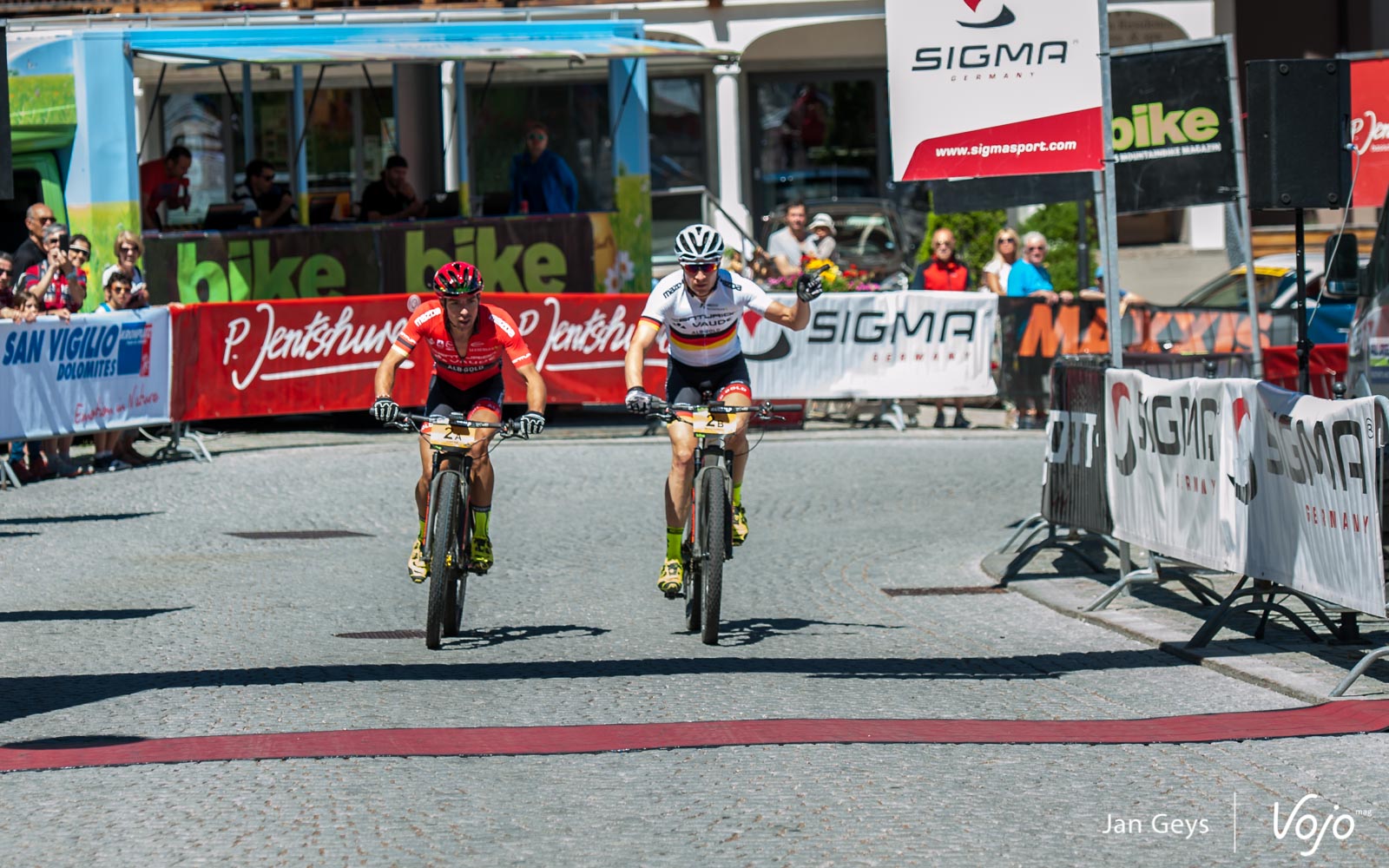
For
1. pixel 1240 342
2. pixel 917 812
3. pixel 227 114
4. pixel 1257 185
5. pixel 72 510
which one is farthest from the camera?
pixel 227 114

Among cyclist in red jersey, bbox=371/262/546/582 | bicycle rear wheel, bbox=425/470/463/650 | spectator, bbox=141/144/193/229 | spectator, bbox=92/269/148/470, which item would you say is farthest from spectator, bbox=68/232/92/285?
bicycle rear wheel, bbox=425/470/463/650

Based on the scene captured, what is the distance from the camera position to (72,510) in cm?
1481

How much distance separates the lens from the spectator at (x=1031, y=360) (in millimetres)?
20500

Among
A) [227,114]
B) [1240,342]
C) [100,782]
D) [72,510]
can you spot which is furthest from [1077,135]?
[227,114]

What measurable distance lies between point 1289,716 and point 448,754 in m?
3.19

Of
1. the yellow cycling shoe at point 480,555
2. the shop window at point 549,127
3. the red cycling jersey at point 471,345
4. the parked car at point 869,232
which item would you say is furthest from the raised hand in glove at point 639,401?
the shop window at point 549,127

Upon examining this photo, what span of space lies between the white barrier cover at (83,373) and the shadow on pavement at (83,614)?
5715 millimetres

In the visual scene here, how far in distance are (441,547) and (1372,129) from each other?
341 inches

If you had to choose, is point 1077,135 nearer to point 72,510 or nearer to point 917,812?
point 917,812

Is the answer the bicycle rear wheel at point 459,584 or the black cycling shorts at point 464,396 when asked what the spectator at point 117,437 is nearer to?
the black cycling shorts at point 464,396

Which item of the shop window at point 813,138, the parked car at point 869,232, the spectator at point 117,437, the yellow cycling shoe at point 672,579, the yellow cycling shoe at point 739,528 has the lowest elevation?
the yellow cycling shoe at point 672,579

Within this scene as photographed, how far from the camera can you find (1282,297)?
2258cm

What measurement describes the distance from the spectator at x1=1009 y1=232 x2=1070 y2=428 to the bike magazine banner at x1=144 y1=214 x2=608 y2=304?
14.6 ft

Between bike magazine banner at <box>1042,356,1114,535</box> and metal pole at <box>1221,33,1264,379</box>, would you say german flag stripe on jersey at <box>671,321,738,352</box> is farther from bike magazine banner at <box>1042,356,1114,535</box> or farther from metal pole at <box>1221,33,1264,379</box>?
metal pole at <box>1221,33,1264,379</box>
